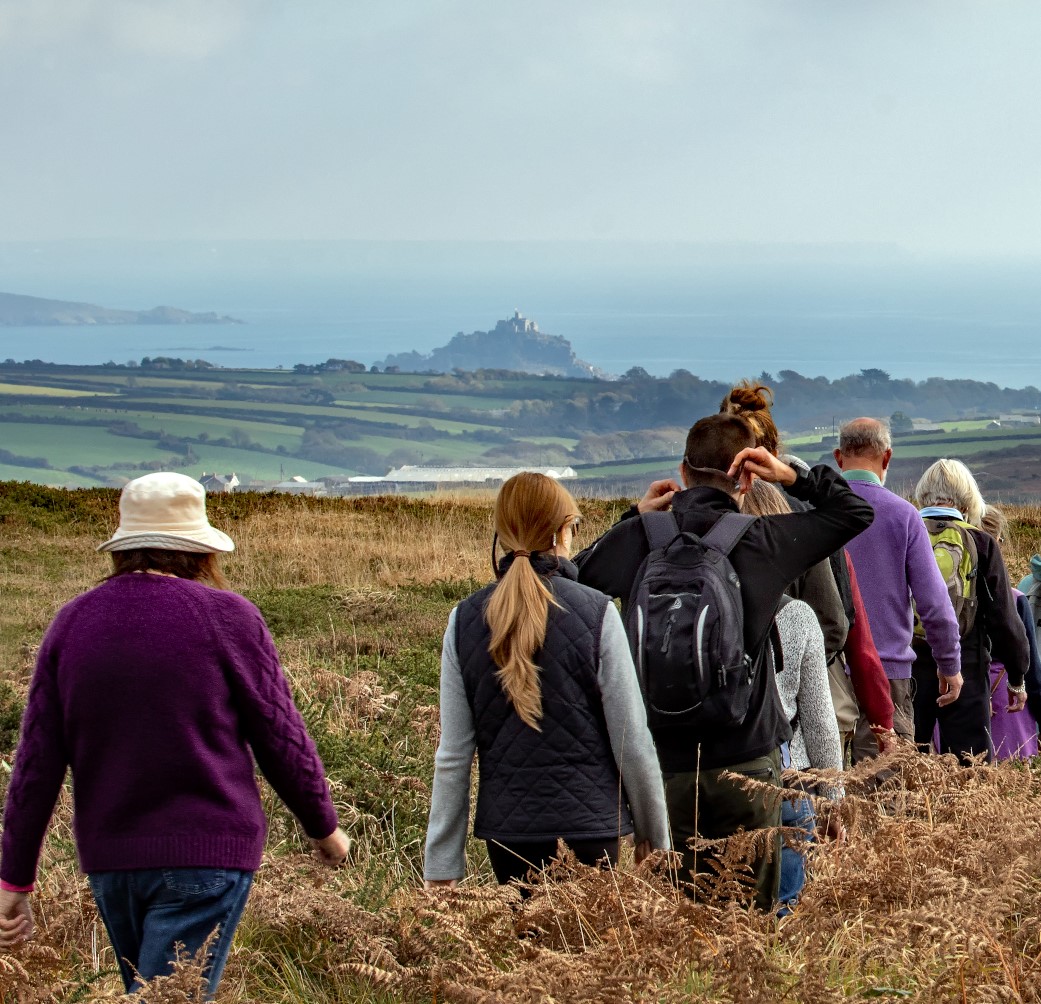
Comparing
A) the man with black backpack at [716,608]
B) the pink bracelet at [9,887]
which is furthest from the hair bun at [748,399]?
the pink bracelet at [9,887]

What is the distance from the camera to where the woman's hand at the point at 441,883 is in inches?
143

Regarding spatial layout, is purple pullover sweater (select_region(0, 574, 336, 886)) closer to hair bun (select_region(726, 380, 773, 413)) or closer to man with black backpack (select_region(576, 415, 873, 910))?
man with black backpack (select_region(576, 415, 873, 910))

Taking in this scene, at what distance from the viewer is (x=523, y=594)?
366cm

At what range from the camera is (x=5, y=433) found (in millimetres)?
189875

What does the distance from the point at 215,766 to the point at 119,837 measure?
10.6 inches

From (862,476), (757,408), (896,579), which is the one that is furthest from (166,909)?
(862,476)

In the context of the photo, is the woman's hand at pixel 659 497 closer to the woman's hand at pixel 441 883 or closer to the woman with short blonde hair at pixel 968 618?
the woman's hand at pixel 441 883

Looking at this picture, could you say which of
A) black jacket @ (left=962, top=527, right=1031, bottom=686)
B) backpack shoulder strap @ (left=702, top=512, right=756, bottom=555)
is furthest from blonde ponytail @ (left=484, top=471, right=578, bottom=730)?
black jacket @ (left=962, top=527, right=1031, bottom=686)

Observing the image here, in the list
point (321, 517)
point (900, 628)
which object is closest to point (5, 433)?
point (321, 517)

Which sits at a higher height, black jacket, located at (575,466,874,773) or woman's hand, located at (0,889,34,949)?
black jacket, located at (575,466,874,773)

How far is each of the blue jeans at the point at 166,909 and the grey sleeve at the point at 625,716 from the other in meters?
1.13

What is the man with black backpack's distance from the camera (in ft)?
12.3

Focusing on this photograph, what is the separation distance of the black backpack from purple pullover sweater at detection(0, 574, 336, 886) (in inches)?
47.0

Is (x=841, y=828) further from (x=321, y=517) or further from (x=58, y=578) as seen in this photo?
(x=321, y=517)
